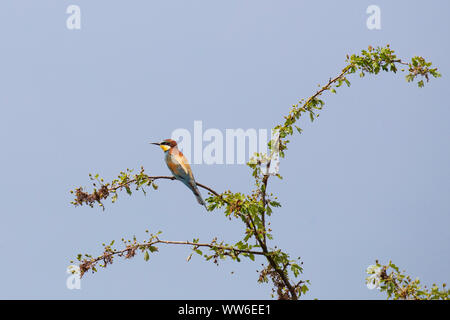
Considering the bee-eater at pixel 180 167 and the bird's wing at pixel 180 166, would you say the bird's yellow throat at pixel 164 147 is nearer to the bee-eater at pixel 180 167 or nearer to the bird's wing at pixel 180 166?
the bee-eater at pixel 180 167

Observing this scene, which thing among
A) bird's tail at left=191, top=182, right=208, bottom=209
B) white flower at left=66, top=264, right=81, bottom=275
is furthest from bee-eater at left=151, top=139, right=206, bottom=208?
white flower at left=66, top=264, right=81, bottom=275

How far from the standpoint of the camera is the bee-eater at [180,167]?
12.3ft

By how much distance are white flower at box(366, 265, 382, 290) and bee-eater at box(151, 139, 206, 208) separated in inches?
45.1

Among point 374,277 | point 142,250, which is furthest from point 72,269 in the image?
point 374,277

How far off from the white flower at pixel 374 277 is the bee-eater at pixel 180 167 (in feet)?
3.76

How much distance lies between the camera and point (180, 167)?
12.5 ft

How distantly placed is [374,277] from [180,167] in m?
1.41

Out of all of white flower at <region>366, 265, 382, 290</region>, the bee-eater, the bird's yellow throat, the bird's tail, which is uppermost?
the bird's yellow throat

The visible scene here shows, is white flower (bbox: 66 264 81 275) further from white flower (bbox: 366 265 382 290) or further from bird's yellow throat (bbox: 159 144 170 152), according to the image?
white flower (bbox: 366 265 382 290)

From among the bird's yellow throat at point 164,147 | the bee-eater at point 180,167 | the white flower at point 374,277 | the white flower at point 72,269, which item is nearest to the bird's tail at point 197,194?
the bee-eater at point 180,167

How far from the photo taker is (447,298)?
302 cm

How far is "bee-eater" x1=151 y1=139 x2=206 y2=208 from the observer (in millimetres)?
3760

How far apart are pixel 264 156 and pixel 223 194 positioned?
1.21 feet

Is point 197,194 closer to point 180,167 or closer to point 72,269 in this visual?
point 180,167
